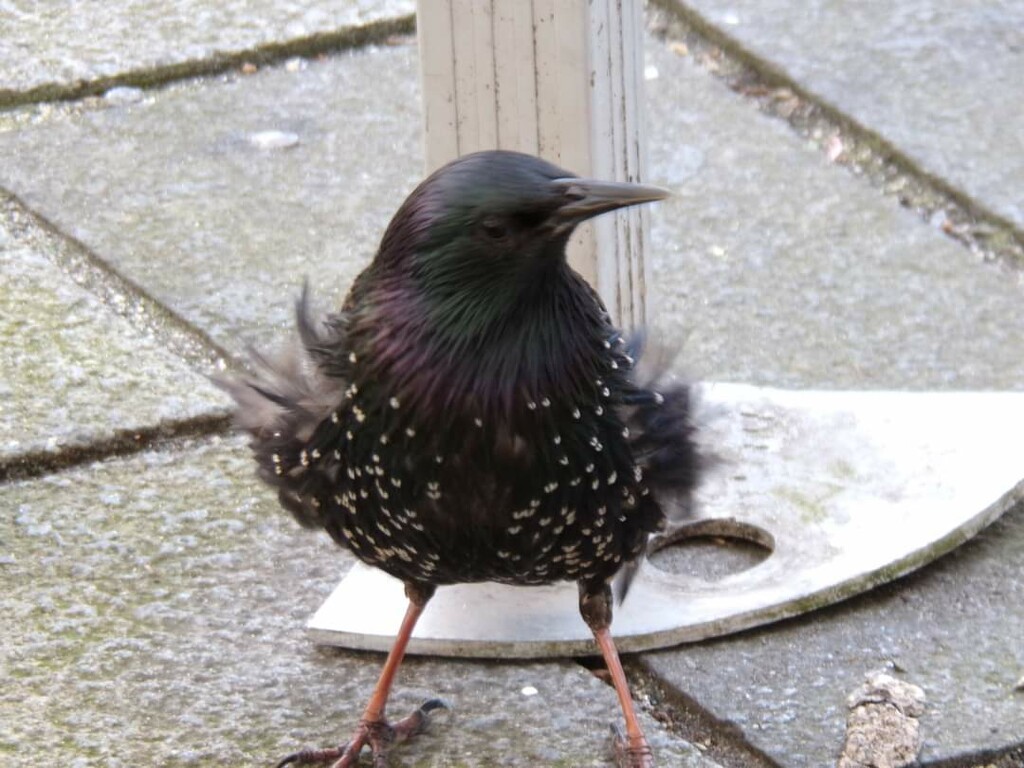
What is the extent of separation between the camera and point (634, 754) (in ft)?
9.05

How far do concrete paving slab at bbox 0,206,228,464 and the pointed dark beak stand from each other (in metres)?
1.45

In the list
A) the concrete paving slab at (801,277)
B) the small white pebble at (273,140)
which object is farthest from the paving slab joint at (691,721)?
the small white pebble at (273,140)

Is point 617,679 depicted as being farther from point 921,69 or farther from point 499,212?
point 921,69

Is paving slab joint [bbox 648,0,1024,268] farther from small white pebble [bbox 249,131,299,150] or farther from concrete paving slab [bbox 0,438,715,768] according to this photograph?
concrete paving slab [bbox 0,438,715,768]

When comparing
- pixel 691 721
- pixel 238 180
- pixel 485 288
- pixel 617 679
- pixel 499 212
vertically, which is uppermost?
pixel 499 212

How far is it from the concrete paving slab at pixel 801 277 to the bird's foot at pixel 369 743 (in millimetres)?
1031

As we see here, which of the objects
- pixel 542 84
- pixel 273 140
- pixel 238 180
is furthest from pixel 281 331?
pixel 542 84

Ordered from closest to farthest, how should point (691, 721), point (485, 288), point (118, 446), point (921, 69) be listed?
point (485, 288) → point (691, 721) → point (118, 446) → point (921, 69)

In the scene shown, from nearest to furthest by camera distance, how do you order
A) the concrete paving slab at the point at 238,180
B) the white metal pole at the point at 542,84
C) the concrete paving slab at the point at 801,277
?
the white metal pole at the point at 542,84
the concrete paving slab at the point at 801,277
the concrete paving slab at the point at 238,180

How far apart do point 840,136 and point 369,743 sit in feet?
7.98

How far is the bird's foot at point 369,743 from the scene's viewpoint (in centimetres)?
280

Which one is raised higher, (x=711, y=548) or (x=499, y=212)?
(x=499, y=212)

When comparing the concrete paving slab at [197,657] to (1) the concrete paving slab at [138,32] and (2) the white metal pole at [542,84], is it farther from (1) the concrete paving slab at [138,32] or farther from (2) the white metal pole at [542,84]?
(1) the concrete paving slab at [138,32]

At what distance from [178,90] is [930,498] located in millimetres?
2552
